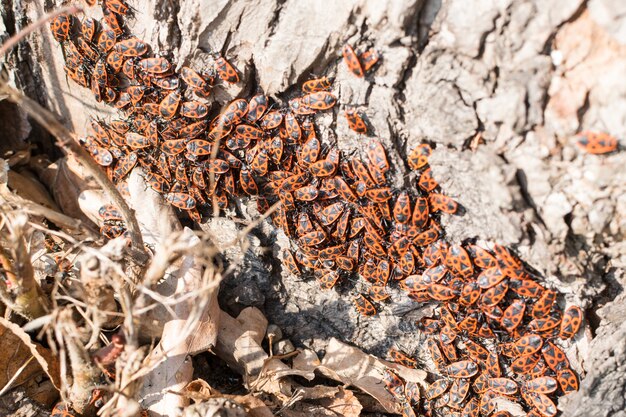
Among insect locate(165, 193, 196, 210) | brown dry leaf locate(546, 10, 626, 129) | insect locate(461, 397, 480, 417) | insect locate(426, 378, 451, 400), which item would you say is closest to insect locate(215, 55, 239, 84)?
insect locate(165, 193, 196, 210)

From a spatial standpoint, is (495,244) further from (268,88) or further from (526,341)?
(268,88)

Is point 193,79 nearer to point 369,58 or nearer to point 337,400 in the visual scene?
point 369,58

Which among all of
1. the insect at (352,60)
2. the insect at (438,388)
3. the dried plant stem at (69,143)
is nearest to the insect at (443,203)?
the insect at (352,60)

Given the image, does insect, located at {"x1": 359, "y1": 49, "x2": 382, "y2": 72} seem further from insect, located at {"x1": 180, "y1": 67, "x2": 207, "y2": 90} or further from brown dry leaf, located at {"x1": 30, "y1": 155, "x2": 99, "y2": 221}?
brown dry leaf, located at {"x1": 30, "y1": 155, "x2": 99, "y2": 221}

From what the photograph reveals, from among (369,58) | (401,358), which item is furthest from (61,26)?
A: (401,358)

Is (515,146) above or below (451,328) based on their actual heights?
above

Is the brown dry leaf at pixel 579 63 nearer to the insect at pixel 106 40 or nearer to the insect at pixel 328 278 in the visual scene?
the insect at pixel 328 278

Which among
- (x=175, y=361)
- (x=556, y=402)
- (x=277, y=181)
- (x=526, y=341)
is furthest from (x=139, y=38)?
(x=556, y=402)

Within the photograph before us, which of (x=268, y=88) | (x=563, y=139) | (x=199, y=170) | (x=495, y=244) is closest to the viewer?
(x=563, y=139)
